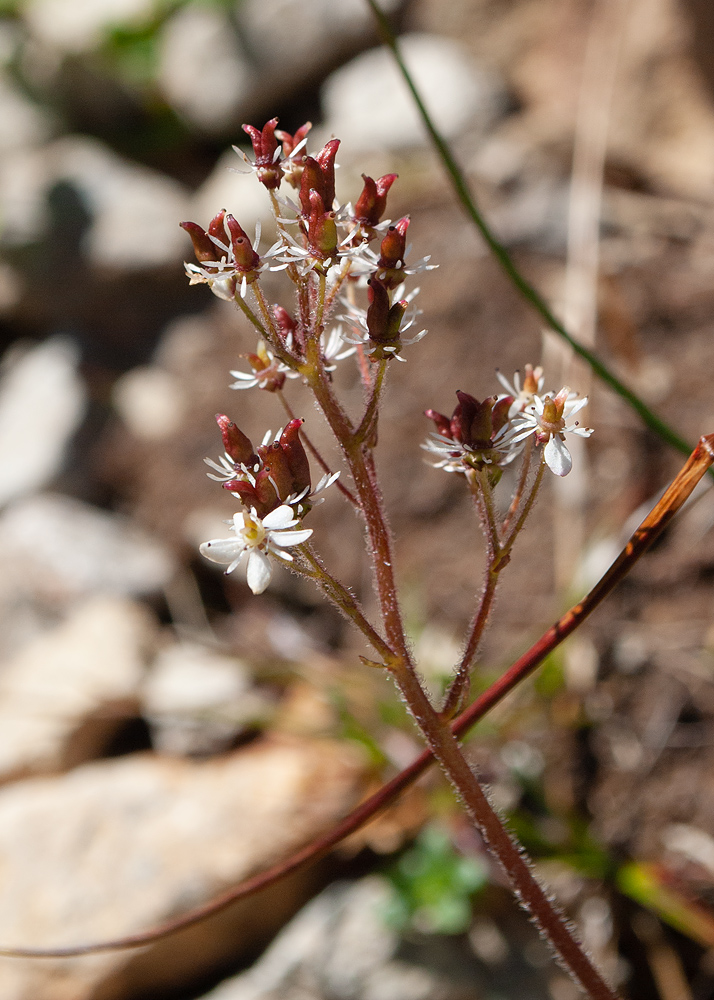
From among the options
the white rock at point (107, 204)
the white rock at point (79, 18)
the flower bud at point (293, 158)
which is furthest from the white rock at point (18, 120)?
the flower bud at point (293, 158)

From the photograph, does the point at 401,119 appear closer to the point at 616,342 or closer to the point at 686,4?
the point at 686,4

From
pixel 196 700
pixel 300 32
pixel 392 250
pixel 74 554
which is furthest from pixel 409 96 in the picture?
pixel 392 250

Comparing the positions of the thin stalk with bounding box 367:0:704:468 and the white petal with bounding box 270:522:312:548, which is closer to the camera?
the white petal with bounding box 270:522:312:548

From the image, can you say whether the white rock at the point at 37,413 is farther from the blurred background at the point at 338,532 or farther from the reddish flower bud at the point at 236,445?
the reddish flower bud at the point at 236,445

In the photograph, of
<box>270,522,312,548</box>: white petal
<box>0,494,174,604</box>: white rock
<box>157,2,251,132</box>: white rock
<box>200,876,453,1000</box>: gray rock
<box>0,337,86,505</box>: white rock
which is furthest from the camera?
<box>157,2,251,132</box>: white rock

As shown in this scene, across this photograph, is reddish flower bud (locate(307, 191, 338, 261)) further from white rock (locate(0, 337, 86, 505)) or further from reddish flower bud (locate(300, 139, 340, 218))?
white rock (locate(0, 337, 86, 505))

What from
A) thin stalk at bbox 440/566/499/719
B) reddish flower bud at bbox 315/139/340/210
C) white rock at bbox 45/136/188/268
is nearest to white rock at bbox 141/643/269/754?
thin stalk at bbox 440/566/499/719
